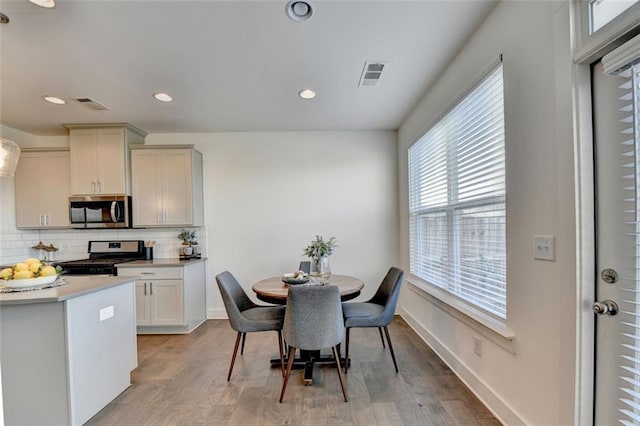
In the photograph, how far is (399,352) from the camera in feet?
10.1

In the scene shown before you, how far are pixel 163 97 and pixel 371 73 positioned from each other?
2.07m

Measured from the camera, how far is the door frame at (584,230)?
1.37 m

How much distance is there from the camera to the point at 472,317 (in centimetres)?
223

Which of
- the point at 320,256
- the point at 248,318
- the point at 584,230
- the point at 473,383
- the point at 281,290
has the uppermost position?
the point at 584,230

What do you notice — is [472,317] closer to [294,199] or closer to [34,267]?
[294,199]

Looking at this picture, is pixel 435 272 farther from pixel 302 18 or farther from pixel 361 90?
pixel 302 18

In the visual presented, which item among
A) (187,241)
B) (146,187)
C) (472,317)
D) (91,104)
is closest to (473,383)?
(472,317)

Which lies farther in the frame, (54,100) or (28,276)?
(54,100)

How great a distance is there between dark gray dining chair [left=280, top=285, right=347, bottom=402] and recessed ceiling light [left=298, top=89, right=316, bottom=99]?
1922mm

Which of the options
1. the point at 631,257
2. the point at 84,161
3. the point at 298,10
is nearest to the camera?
the point at 631,257

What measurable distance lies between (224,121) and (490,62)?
9.84 feet

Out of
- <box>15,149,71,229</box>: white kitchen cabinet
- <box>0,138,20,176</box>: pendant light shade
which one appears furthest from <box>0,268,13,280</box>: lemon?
<box>15,149,71,229</box>: white kitchen cabinet

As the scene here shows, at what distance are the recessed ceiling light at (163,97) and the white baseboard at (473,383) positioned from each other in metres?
3.57

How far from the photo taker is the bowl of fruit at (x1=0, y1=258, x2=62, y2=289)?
1946 millimetres
